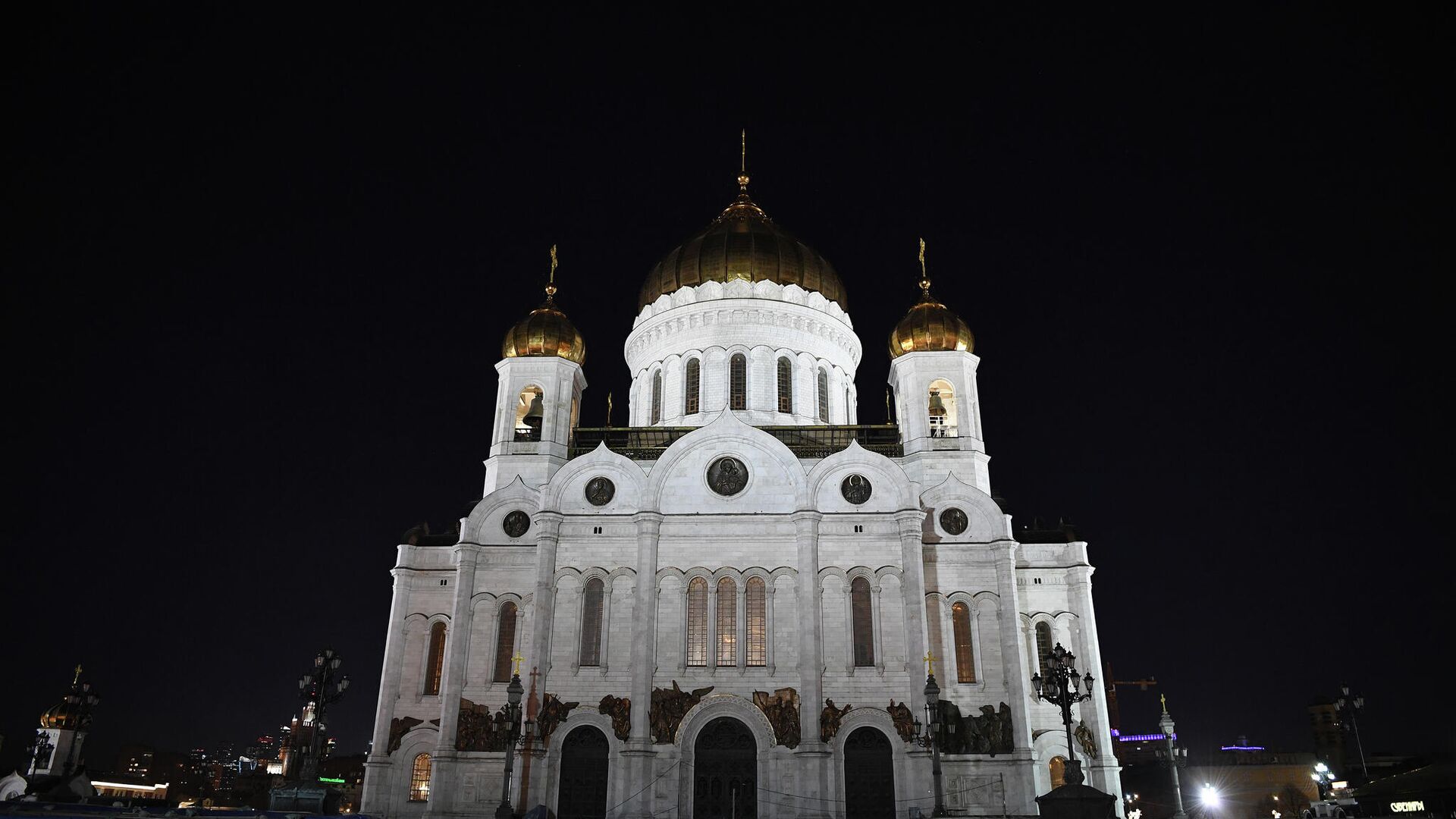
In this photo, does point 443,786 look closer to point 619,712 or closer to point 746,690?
point 619,712

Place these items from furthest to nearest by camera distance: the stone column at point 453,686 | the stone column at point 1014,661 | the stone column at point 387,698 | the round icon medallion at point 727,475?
1. the round icon medallion at point 727,475
2. the stone column at point 387,698
3. the stone column at point 453,686
4. the stone column at point 1014,661

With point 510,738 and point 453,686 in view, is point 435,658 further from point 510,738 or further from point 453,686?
point 510,738

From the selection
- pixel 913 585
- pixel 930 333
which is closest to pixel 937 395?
pixel 930 333

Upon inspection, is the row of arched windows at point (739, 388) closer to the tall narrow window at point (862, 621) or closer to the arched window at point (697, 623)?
the arched window at point (697, 623)

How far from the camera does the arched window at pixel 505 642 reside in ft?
85.0

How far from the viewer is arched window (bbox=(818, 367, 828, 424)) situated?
3241 cm

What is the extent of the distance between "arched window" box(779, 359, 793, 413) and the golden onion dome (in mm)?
3101

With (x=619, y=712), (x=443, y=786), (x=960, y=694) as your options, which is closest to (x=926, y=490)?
(x=960, y=694)

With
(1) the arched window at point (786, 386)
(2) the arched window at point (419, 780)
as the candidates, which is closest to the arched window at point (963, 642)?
(1) the arched window at point (786, 386)

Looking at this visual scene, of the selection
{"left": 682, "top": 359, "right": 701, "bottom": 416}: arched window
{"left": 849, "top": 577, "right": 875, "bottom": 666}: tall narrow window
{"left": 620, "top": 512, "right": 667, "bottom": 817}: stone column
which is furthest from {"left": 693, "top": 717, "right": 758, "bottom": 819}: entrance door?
Answer: {"left": 682, "top": 359, "right": 701, "bottom": 416}: arched window

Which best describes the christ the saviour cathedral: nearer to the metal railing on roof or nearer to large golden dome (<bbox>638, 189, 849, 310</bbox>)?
the metal railing on roof

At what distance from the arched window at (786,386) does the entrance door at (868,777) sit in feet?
37.3

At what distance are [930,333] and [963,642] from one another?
9.91 metres

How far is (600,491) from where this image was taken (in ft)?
89.8
